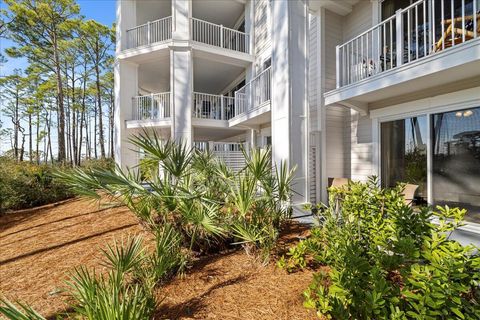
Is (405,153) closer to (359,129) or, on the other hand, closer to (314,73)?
(359,129)

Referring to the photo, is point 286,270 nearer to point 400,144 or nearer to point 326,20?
point 400,144

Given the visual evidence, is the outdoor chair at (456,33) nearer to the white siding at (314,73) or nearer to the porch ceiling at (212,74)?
the white siding at (314,73)

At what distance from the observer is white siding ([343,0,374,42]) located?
6.81 metres

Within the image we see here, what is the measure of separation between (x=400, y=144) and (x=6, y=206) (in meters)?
14.0

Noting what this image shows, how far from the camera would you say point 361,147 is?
6996mm

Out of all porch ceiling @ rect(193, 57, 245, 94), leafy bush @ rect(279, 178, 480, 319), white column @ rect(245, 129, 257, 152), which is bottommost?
leafy bush @ rect(279, 178, 480, 319)

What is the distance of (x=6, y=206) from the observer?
372 inches

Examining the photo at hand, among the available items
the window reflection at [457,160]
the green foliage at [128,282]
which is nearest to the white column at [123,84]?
the green foliage at [128,282]

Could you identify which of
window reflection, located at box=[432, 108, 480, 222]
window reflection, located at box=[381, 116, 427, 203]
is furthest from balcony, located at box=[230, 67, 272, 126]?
window reflection, located at box=[432, 108, 480, 222]

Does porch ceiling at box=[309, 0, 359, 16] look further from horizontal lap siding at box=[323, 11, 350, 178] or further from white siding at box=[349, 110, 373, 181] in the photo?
white siding at box=[349, 110, 373, 181]

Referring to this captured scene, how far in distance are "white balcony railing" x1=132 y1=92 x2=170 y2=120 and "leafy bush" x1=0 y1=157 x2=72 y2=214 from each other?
498 centimetres

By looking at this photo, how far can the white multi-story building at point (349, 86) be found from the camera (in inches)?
185

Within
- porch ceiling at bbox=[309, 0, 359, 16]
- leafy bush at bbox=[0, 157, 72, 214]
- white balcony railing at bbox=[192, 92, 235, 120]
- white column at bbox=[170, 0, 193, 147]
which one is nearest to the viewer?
porch ceiling at bbox=[309, 0, 359, 16]

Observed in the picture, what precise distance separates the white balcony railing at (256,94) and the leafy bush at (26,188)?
828 cm
